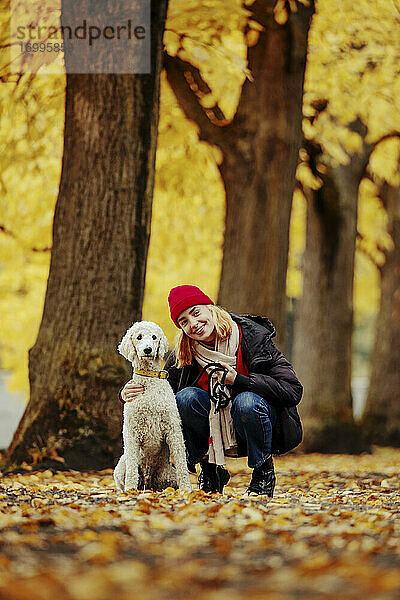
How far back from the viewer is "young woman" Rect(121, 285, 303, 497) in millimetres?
5941

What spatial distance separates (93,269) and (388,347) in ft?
31.0

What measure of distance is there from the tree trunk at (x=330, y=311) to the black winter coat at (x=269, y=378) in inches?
339

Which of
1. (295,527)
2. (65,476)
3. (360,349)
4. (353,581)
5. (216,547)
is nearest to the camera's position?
(353,581)

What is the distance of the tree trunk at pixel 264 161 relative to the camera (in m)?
12.0

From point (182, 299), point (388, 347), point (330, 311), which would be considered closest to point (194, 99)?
point (330, 311)

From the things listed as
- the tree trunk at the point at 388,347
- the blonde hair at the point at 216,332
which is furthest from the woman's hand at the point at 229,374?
the tree trunk at the point at 388,347

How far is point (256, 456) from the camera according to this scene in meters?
5.93

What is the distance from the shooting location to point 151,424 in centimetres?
596

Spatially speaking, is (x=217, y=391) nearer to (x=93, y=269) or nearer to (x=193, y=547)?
(x=193, y=547)

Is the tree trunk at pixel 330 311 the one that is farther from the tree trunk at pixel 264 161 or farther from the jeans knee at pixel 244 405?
the jeans knee at pixel 244 405

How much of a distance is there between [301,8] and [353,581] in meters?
10.1

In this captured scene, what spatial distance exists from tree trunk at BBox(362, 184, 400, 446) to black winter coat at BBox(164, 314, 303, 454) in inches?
412

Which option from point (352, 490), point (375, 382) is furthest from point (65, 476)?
point (375, 382)

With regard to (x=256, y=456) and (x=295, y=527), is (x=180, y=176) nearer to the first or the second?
(x=256, y=456)
